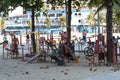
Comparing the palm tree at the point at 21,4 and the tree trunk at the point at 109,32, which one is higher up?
the palm tree at the point at 21,4

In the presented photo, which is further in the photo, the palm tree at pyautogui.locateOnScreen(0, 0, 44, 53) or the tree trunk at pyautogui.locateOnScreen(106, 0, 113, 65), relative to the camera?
the palm tree at pyautogui.locateOnScreen(0, 0, 44, 53)

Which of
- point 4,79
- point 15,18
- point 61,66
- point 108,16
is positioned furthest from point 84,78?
point 15,18

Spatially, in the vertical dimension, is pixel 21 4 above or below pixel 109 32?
above

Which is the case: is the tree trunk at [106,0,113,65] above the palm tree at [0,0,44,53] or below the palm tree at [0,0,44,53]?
below

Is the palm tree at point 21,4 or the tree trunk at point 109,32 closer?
the tree trunk at point 109,32

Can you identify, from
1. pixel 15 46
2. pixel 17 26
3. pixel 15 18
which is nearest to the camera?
pixel 15 46

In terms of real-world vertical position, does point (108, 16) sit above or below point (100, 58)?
above

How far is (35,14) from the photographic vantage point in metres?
26.8

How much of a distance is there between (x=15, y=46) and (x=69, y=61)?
596cm

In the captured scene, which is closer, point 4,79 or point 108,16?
point 4,79

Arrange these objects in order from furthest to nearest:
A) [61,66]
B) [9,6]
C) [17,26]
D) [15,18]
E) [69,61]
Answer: [15,18], [17,26], [9,6], [69,61], [61,66]

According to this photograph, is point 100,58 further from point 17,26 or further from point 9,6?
point 17,26

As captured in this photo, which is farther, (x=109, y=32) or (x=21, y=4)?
(x=21, y=4)

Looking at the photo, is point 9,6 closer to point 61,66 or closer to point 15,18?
point 61,66
